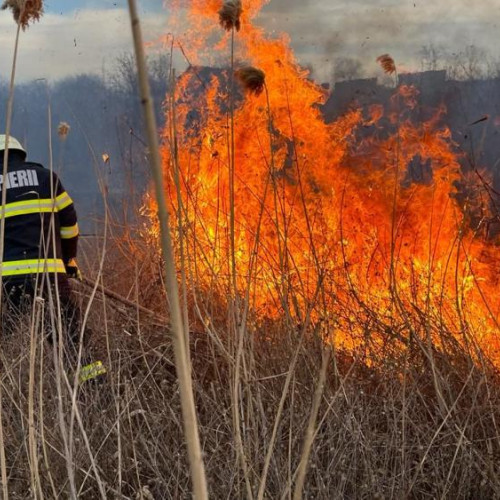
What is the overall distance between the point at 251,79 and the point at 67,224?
2805mm

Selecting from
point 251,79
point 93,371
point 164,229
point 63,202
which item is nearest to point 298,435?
point 251,79

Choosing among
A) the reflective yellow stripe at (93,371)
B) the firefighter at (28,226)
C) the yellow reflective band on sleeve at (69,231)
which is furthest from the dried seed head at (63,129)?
the yellow reflective band on sleeve at (69,231)

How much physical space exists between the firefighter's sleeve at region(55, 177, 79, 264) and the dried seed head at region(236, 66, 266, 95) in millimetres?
2571

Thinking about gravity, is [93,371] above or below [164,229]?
below

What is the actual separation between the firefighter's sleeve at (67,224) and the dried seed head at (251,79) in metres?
2.57

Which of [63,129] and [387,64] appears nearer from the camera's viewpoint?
[63,129]

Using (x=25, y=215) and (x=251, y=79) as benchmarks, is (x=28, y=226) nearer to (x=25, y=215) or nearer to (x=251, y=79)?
(x=25, y=215)

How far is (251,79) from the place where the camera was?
9.42 ft

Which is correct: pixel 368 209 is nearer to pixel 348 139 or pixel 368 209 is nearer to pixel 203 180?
pixel 348 139

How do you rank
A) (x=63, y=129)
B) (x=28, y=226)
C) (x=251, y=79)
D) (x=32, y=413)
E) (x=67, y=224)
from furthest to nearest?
1. (x=67, y=224)
2. (x=28, y=226)
3. (x=251, y=79)
4. (x=63, y=129)
5. (x=32, y=413)

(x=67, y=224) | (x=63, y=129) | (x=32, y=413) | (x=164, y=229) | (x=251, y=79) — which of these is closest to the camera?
(x=164, y=229)

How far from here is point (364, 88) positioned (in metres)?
8.71

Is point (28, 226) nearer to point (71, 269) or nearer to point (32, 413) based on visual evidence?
point (71, 269)

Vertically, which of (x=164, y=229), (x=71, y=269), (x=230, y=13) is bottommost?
(x=71, y=269)
